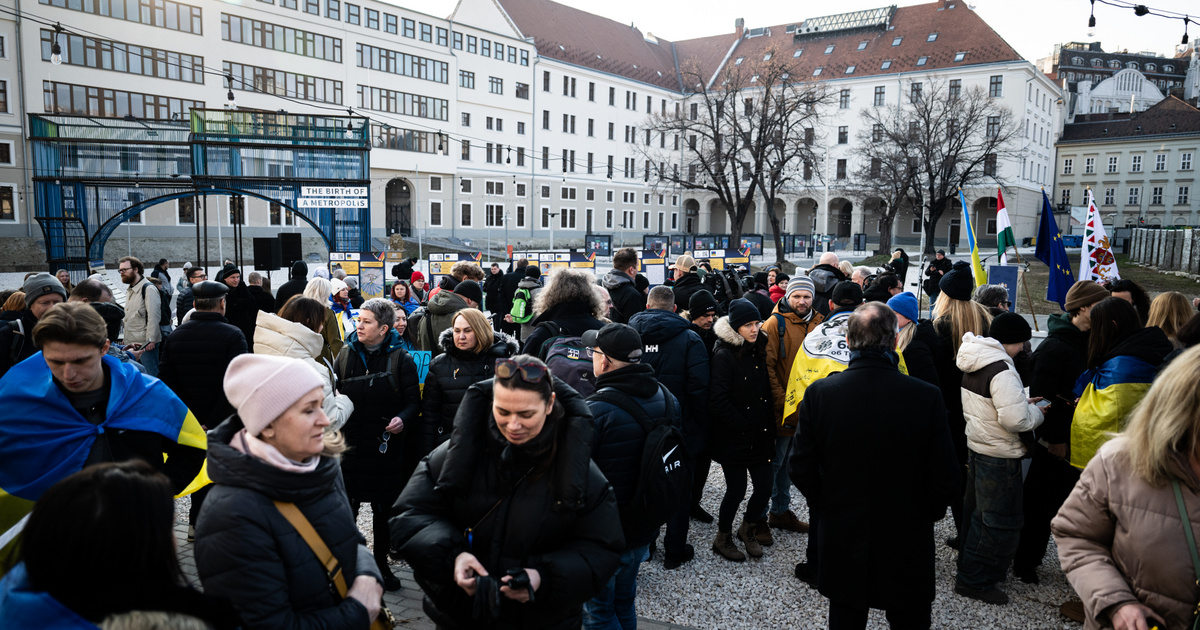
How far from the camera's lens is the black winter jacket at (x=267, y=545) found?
2.13 meters

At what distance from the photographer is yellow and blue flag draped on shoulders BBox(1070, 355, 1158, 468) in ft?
14.0

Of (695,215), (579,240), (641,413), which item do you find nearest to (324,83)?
(579,240)

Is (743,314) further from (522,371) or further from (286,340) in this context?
(286,340)

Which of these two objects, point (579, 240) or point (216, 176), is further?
point (579, 240)

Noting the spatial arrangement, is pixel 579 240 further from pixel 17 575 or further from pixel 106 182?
pixel 17 575

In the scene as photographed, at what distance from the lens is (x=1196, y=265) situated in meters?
28.0

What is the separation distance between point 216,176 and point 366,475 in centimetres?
1834

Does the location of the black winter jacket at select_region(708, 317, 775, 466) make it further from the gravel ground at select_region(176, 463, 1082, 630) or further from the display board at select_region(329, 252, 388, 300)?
the display board at select_region(329, 252, 388, 300)

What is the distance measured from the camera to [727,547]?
216 inches

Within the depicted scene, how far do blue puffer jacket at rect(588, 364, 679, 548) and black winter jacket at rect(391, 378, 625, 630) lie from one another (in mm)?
678

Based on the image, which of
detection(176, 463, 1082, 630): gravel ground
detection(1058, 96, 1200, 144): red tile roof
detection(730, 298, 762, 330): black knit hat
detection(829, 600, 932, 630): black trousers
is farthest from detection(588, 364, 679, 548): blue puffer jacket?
detection(1058, 96, 1200, 144): red tile roof

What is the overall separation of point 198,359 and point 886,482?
4.67 meters

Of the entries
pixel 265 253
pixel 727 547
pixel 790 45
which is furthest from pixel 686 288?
pixel 790 45

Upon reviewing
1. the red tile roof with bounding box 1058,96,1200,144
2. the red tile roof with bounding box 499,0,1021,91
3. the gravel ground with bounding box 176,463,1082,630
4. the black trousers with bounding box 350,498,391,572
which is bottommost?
the gravel ground with bounding box 176,463,1082,630
